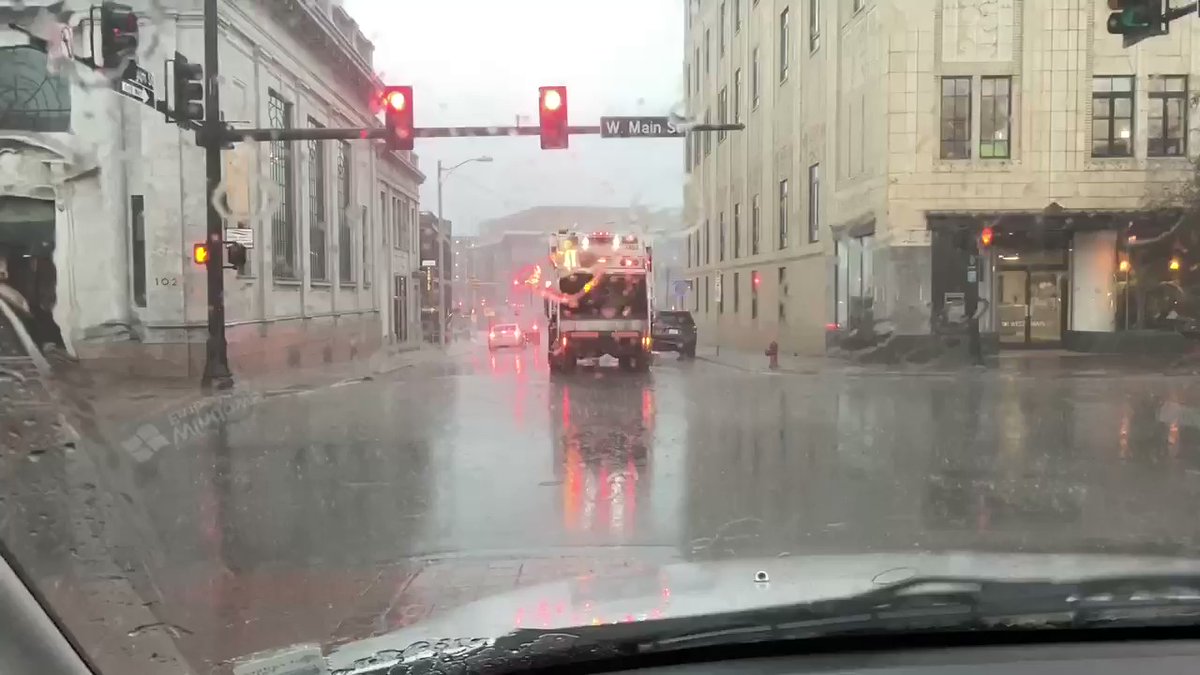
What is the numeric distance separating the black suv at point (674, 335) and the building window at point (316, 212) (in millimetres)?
13669

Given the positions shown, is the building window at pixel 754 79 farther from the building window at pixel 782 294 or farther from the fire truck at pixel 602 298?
the fire truck at pixel 602 298

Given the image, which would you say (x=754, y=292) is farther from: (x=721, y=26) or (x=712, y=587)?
(x=712, y=587)

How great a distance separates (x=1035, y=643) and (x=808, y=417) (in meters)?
11.6

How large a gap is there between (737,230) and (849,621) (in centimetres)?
3483

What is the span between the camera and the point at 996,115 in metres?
24.5

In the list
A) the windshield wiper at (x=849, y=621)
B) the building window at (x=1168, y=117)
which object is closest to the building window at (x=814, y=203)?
the building window at (x=1168, y=117)

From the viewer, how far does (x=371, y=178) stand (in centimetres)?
2516

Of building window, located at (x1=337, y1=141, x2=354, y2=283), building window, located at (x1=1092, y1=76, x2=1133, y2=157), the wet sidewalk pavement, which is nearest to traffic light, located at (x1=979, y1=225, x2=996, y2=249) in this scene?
the wet sidewalk pavement

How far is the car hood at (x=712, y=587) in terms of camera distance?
3.17m

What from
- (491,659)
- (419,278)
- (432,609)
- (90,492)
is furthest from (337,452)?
(419,278)

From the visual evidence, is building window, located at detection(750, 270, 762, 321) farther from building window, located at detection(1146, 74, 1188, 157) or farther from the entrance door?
building window, located at detection(1146, 74, 1188, 157)

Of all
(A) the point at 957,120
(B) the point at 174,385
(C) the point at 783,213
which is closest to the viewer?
(B) the point at 174,385

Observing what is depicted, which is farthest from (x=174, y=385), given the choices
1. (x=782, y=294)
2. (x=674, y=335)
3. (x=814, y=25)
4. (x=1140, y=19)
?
(x=782, y=294)

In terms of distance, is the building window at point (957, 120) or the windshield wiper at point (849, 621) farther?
the building window at point (957, 120)
